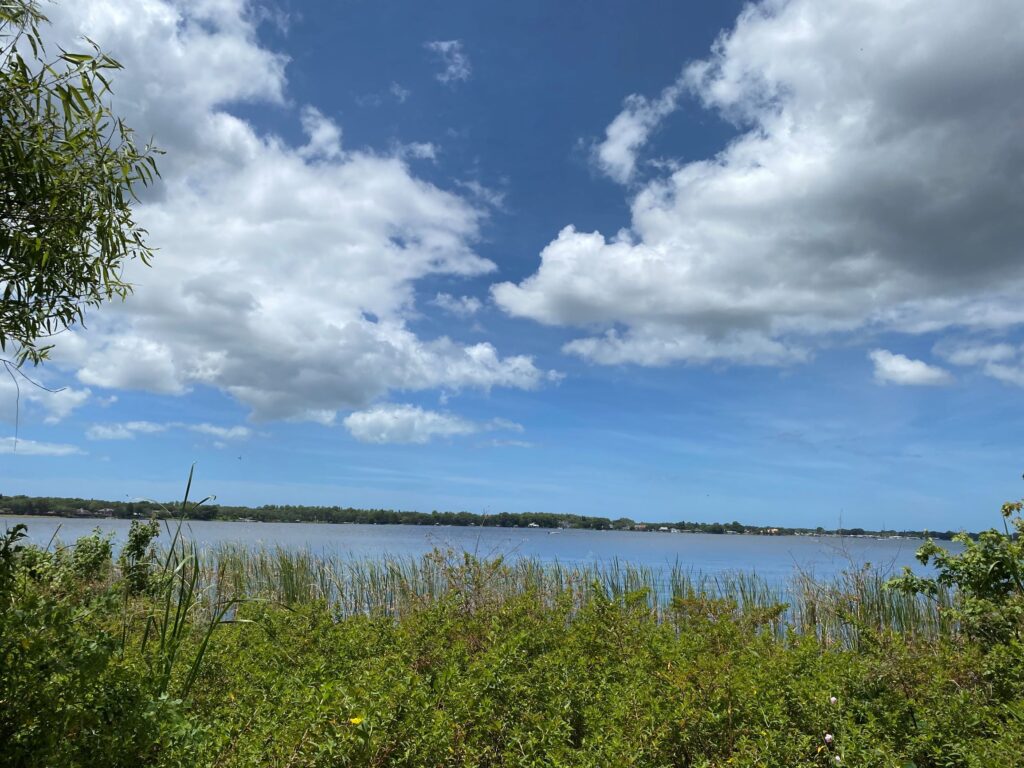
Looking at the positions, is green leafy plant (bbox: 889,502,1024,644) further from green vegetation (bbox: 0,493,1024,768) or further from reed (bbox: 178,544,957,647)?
reed (bbox: 178,544,957,647)

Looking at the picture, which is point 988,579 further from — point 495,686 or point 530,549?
point 530,549

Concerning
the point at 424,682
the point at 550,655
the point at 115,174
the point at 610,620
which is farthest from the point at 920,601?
the point at 115,174

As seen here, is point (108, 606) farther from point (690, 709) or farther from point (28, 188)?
point (690, 709)

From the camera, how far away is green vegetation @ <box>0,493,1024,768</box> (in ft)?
8.06

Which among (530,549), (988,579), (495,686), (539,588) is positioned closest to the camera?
(495,686)

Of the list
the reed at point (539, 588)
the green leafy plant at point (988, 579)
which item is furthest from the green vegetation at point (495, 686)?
the reed at point (539, 588)

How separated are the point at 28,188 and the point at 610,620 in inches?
179

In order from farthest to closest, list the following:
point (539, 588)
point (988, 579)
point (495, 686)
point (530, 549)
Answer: point (530, 549) < point (539, 588) < point (988, 579) < point (495, 686)

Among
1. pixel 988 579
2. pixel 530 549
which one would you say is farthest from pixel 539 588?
pixel 530 549

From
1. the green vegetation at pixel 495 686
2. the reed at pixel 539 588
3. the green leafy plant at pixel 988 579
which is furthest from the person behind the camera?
the reed at pixel 539 588

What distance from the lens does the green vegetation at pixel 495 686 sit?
8.06ft

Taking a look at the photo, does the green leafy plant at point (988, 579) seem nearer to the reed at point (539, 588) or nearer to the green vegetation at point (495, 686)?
the green vegetation at point (495, 686)

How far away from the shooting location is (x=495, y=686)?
3.61 m

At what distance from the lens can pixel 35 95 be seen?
256 centimetres
